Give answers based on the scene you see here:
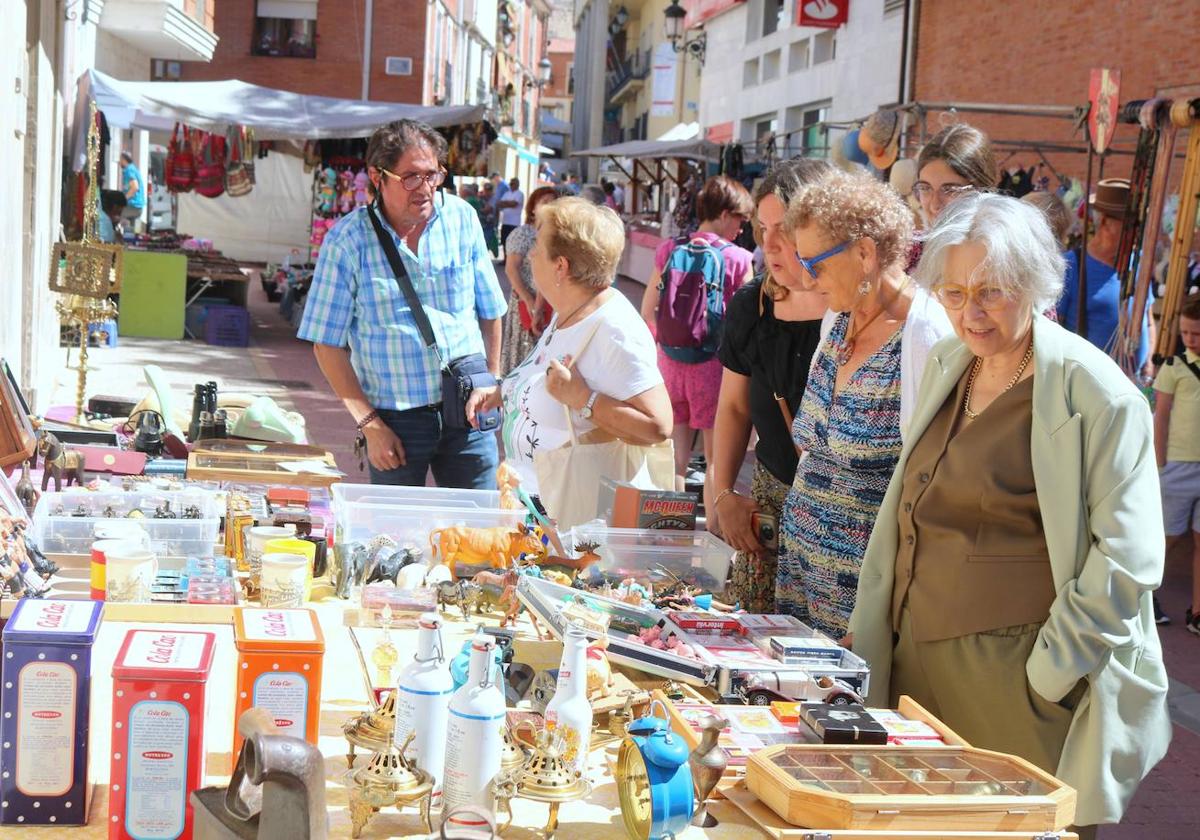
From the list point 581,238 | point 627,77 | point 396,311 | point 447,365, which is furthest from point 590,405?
point 627,77

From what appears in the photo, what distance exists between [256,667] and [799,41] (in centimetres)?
2330

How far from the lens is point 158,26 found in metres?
15.5

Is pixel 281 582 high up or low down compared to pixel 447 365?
down

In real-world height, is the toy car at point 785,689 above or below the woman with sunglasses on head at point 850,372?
below

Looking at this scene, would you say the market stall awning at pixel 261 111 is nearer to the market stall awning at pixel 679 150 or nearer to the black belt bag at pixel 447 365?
the black belt bag at pixel 447 365

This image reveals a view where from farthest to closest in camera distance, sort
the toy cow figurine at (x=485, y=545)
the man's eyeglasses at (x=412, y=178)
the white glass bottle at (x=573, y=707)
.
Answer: the man's eyeglasses at (x=412, y=178) < the toy cow figurine at (x=485, y=545) < the white glass bottle at (x=573, y=707)

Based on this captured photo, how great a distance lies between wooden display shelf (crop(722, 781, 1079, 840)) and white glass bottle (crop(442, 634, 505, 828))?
43cm

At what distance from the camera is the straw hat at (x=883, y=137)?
9914mm

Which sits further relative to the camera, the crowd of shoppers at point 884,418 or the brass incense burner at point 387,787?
the crowd of shoppers at point 884,418

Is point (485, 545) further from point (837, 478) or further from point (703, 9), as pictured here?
point (703, 9)

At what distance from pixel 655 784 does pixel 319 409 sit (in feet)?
32.8

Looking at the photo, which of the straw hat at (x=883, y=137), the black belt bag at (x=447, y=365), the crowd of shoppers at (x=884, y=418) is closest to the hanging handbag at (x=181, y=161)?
the straw hat at (x=883, y=137)

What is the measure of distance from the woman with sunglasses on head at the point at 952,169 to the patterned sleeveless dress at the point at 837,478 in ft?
3.62

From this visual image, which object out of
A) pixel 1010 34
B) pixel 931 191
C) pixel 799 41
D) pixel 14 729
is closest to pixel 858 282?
pixel 931 191
